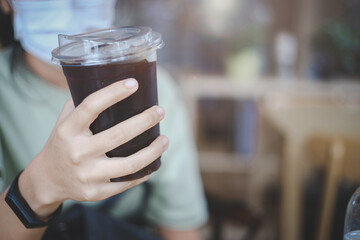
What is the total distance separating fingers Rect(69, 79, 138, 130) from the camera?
0.40 meters

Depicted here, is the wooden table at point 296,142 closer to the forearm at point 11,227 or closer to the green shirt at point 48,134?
the green shirt at point 48,134

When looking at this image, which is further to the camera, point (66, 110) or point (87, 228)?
point (87, 228)

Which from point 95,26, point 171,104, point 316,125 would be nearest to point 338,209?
point 316,125

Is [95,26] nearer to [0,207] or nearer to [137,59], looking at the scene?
[137,59]

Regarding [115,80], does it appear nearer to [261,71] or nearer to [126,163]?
[126,163]

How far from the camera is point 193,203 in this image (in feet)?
3.55

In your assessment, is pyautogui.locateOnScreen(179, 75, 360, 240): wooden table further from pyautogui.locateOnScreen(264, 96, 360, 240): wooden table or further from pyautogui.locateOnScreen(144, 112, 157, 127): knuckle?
pyautogui.locateOnScreen(144, 112, 157, 127): knuckle

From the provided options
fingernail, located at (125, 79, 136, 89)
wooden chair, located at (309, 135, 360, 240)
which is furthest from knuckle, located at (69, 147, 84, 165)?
wooden chair, located at (309, 135, 360, 240)

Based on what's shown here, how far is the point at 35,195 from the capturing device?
463mm

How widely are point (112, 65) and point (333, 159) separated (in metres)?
1.48

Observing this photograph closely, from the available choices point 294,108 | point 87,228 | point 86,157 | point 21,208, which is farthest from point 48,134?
point 294,108

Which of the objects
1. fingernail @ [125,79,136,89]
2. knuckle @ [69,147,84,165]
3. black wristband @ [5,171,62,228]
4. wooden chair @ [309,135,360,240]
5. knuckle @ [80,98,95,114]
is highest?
fingernail @ [125,79,136,89]

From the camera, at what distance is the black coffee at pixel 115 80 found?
A: 0.42 m

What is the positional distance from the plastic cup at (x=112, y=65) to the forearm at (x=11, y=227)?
0.60ft
